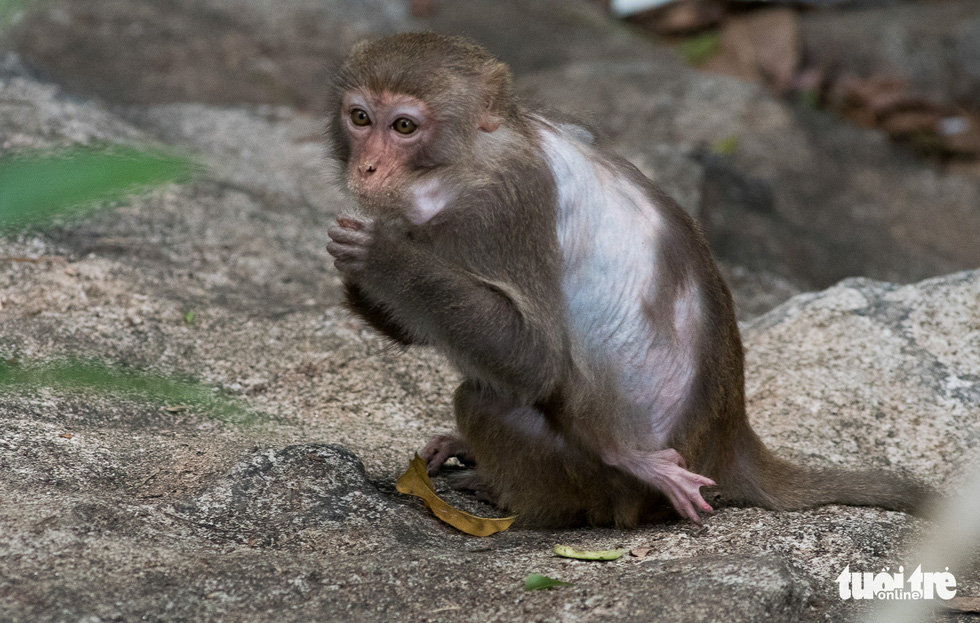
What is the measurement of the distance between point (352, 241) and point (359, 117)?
1.18 ft

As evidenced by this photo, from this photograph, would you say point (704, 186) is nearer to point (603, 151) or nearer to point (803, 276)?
point (803, 276)

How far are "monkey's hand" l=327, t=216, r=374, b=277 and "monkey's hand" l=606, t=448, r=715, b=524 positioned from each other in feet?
3.13

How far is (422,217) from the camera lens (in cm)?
293

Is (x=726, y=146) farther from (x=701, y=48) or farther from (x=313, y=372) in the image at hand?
(x=313, y=372)

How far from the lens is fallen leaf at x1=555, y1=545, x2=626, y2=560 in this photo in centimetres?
281

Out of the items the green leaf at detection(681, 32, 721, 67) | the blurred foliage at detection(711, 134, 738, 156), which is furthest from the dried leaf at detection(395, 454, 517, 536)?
the green leaf at detection(681, 32, 721, 67)

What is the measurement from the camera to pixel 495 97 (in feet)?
9.82

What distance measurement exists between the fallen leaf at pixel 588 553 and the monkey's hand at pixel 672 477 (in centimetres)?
25

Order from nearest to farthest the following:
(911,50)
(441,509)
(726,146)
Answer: (441,509)
(726,146)
(911,50)

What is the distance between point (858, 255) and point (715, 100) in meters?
1.69

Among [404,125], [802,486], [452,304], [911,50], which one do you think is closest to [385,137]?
[404,125]

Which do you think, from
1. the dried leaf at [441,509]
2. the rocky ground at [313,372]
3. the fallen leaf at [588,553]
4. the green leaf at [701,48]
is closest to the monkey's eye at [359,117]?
the rocky ground at [313,372]

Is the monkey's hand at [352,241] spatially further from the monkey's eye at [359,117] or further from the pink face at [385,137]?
the monkey's eye at [359,117]

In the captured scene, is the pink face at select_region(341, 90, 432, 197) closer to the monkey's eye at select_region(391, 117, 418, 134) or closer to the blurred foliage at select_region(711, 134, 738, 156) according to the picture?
the monkey's eye at select_region(391, 117, 418, 134)
